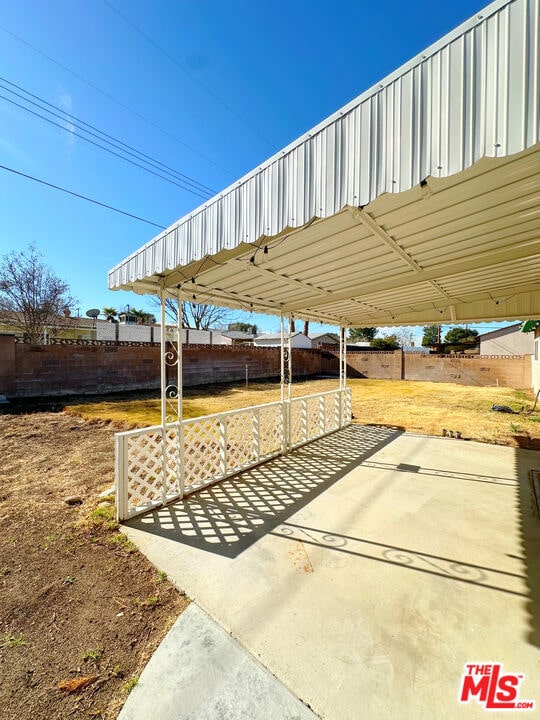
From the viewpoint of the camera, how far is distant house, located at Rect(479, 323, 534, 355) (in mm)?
17078

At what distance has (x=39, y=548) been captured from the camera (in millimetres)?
2523

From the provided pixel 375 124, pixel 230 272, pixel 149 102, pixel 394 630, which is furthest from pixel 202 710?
pixel 149 102

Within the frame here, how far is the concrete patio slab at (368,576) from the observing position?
1488 mm

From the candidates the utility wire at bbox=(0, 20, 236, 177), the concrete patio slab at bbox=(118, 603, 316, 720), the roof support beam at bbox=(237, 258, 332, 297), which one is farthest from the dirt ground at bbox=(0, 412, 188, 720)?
the utility wire at bbox=(0, 20, 236, 177)

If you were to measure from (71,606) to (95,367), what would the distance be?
34.5ft

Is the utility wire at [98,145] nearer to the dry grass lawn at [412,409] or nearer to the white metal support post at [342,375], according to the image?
the dry grass lawn at [412,409]

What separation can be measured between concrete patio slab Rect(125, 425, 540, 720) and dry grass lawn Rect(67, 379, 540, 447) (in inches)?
115

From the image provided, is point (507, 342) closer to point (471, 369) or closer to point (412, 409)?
point (471, 369)

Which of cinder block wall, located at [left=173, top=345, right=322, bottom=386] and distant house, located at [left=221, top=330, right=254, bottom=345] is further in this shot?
distant house, located at [left=221, top=330, right=254, bottom=345]

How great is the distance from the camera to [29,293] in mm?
12914

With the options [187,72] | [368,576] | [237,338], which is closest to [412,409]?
[368,576]

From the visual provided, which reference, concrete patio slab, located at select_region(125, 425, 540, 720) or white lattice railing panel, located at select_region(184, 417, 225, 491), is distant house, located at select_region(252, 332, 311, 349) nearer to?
white lattice railing panel, located at select_region(184, 417, 225, 491)

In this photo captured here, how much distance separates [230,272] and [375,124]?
6.60 feet

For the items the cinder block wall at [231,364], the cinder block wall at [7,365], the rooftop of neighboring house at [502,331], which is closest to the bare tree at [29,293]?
the cinder block wall at [7,365]
